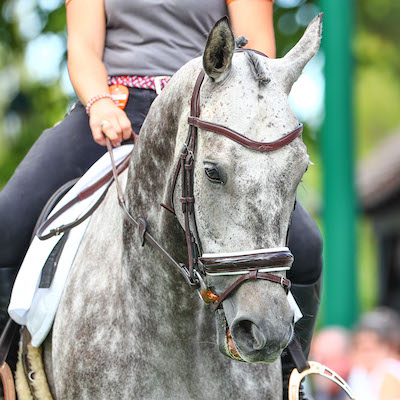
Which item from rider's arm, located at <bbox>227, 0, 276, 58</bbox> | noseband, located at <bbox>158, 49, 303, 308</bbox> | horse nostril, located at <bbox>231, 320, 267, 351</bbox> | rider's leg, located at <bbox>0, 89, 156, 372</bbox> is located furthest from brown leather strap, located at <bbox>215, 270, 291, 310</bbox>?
rider's arm, located at <bbox>227, 0, 276, 58</bbox>

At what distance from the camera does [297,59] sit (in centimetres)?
341

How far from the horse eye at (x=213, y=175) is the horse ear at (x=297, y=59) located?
1.61 feet

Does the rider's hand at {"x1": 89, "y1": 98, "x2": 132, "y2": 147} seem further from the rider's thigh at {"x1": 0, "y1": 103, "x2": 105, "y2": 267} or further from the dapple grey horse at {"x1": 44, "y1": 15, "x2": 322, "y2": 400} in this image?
the rider's thigh at {"x1": 0, "y1": 103, "x2": 105, "y2": 267}

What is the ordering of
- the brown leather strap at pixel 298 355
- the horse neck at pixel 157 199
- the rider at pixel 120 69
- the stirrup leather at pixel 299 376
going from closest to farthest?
the horse neck at pixel 157 199 < the stirrup leather at pixel 299 376 < the brown leather strap at pixel 298 355 < the rider at pixel 120 69

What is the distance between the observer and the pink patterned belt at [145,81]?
4.35 m

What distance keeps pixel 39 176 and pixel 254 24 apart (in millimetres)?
1369

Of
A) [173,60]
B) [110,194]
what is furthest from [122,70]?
[110,194]

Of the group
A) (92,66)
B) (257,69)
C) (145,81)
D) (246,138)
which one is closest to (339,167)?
(145,81)

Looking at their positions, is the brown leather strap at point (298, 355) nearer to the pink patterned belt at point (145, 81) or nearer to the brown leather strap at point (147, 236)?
the brown leather strap at point (147, 236)

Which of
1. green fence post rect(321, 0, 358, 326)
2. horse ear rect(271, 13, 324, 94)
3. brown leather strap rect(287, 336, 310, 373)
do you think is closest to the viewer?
horse ear rect(271, 13, 324, 94)

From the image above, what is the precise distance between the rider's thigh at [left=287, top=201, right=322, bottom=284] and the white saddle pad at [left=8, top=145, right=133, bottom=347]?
905 mm

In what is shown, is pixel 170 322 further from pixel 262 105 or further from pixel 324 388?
pixel 324 388

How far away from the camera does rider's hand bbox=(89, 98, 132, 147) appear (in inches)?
156

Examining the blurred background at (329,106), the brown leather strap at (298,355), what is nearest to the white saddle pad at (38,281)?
the brown leather strap at (298,355)
